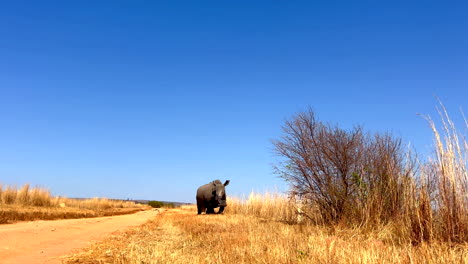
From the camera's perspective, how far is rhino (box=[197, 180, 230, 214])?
2227cm

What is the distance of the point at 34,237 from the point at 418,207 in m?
8.07

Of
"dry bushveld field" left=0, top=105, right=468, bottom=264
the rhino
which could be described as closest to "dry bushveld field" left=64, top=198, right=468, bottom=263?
"dry bushveld field" left=0, top=105, right=468, bottom=264

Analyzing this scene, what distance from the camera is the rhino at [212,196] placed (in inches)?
877

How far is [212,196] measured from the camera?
2334 centimetres

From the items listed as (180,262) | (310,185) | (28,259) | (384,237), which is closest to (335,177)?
(310,185)

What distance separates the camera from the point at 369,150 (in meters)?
10.8

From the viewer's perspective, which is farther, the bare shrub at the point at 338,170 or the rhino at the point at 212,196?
the rhino at the point at 212,196

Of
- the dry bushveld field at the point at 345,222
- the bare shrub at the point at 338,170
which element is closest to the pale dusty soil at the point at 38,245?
the dry bushveld field at the point at 345,222

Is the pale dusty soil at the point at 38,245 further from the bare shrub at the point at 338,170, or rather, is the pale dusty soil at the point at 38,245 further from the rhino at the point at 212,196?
the rhino at the point at 212,196

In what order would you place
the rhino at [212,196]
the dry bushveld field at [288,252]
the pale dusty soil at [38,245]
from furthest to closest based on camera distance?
the rhino at [212,196]
the pale dusty soil at [38,245]
the dry bushveld field at [288,252]

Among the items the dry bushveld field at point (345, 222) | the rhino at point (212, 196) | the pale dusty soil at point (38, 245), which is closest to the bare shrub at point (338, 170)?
the dry bushveld field at point (345, 222)

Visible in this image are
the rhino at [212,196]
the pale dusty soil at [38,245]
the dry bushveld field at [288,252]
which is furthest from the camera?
the rhino at [212,196]

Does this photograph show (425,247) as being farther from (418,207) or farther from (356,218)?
(356,218)

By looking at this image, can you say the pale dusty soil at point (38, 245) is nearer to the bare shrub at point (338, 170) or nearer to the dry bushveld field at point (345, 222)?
the dry bushveld field at point (345, 222)
